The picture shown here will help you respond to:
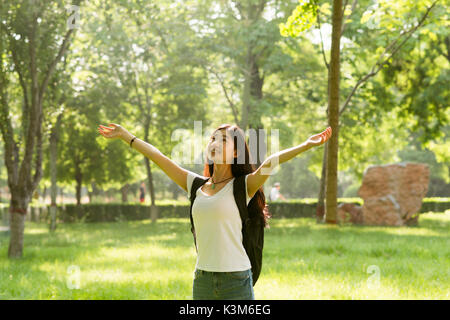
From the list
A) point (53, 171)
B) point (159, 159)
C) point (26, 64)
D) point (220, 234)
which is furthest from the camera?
point (53, 171)

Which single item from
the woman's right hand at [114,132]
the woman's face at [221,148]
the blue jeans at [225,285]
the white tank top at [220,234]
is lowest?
the blue jeans at [225,285]

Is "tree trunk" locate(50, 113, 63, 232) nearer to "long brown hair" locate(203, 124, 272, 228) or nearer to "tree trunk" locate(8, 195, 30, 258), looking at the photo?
"tree trunk" locate(8, 195, 30, 258)

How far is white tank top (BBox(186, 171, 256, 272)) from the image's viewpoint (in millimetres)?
3537

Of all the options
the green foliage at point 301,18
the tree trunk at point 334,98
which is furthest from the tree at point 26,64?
the tree trunk at point 334,98

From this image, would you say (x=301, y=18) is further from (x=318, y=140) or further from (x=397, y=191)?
(x=397, y=191)

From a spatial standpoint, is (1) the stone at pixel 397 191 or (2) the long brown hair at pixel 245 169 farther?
(1) the stone at pixel 397 191

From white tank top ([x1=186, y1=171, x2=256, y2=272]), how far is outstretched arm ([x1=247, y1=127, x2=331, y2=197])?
0.11 m

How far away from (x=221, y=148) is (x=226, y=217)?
51 cm

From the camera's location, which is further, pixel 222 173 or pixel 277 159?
pixel 222 173

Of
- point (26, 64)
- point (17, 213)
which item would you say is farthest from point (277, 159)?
point (26, 64)

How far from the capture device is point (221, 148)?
370cm

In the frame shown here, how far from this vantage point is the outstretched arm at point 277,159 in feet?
11.1

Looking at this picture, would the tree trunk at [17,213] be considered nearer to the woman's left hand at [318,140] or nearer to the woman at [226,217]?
the woman at [226,217]

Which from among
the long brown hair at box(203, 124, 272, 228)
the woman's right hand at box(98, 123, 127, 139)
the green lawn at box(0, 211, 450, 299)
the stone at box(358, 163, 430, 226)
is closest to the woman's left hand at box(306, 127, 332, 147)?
the long brown hair at box(203, 124, 272, 228)
